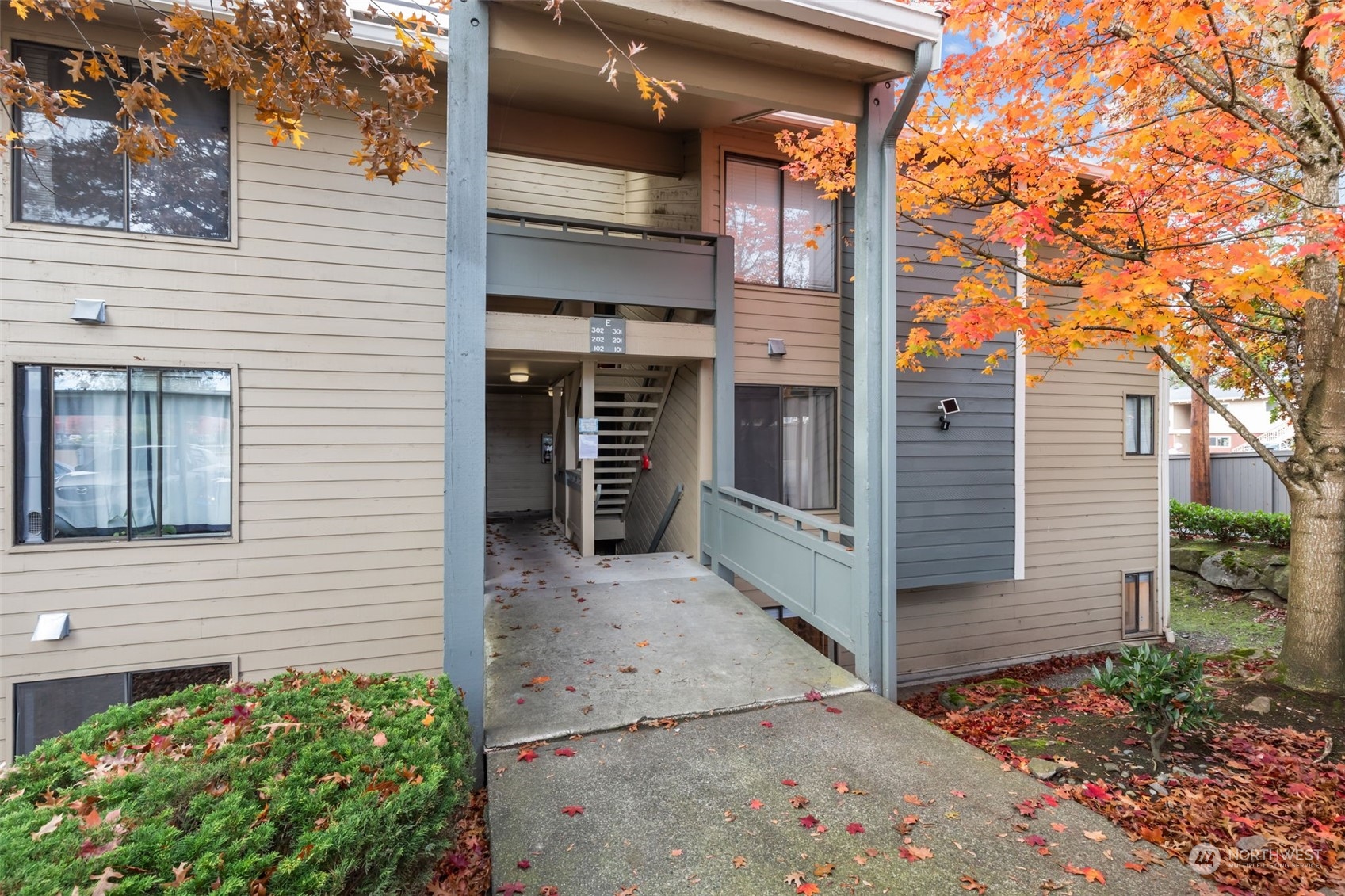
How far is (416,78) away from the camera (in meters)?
3.50

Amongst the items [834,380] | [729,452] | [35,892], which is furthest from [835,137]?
[35,892]

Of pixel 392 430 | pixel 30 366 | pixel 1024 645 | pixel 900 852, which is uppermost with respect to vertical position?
pixel 30 366

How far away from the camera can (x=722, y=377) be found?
671cm

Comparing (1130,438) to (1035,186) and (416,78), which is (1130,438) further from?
(416,78)

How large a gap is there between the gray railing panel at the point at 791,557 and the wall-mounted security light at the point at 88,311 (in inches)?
221

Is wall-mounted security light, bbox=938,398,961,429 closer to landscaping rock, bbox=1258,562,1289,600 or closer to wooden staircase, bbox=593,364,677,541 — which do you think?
wooden staircase, bbox=593,364,677,541

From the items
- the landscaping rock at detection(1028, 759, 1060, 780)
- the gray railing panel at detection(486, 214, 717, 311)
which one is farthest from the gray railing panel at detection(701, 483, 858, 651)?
the gray railing panel at detection(486, 214, 717, 311)

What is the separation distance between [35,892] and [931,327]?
7.73 meters

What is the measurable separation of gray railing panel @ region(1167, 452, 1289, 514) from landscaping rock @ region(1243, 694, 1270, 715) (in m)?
11.9

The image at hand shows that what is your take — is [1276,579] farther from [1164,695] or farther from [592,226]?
[592,226]

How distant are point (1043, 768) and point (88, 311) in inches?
294

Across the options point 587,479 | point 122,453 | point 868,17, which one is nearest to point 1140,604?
point 587,479

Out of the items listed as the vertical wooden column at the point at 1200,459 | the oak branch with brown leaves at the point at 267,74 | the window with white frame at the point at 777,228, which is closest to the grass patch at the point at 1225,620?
the vertical wooden column at the point at 1200,459

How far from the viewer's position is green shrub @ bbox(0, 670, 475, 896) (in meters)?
1.63
